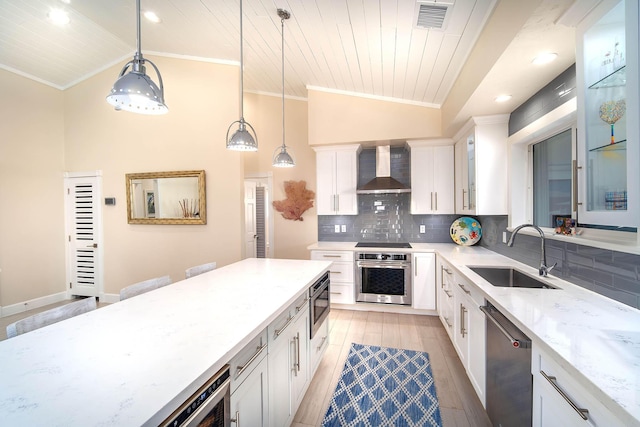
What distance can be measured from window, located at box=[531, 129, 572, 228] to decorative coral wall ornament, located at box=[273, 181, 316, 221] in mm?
2861

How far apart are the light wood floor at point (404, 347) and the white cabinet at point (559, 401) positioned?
890 mm

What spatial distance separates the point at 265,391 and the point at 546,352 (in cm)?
121

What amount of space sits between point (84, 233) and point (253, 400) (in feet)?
16.1

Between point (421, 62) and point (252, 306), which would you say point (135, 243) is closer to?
point (252, 306)

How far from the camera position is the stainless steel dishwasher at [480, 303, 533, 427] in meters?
1.19

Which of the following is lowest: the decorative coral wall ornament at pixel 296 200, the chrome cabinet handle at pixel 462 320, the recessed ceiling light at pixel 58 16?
the chrome cabinet handle at pixel 462 320

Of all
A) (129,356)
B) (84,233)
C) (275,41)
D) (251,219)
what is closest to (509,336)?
(129,356)

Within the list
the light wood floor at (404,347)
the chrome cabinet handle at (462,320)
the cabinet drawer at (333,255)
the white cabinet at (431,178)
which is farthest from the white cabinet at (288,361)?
the white cabinet at (431,178)

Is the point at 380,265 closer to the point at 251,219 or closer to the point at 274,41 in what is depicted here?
the point at 251,219

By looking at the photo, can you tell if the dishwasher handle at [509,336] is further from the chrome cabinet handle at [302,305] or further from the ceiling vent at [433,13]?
the ceiling vent at [433,13]

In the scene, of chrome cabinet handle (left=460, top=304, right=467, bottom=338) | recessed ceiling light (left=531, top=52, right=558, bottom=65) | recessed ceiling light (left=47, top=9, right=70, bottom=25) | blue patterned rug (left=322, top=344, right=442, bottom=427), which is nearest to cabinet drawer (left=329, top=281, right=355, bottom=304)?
blue patterned rug (left=322, top=344, right=442, bottom=427)

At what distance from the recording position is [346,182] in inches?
150

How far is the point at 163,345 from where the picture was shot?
0.97 meters

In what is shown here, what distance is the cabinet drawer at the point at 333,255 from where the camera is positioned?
138 inches
